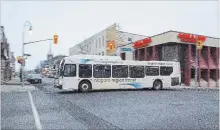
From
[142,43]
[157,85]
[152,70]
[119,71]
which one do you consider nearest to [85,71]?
[119,71]

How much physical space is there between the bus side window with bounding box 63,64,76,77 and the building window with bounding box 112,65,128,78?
11.7ft

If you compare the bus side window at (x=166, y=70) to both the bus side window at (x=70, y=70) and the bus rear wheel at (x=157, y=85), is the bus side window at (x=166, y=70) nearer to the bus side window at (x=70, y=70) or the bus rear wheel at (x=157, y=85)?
the bus rear wheel at (x=157, y=85)

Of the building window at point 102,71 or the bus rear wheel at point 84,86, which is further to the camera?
the building window at point 102,71

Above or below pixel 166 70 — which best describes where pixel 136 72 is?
below

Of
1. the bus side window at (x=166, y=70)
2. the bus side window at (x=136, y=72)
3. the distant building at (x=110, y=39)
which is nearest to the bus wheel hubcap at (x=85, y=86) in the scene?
the bus side window at (x=136, y=72)

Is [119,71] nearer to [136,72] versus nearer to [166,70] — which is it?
[136,72]

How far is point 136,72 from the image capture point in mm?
24484

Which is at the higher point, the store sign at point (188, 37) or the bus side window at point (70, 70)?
the store sign at point (188, 37)

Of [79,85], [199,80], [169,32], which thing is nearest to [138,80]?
[79,85]

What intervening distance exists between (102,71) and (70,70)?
9.15 ft

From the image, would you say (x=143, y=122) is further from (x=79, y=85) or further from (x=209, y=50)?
(x=209, y=50)

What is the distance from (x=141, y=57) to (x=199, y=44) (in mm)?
13754

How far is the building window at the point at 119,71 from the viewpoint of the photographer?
2344 cm

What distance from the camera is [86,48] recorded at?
7094 cm
